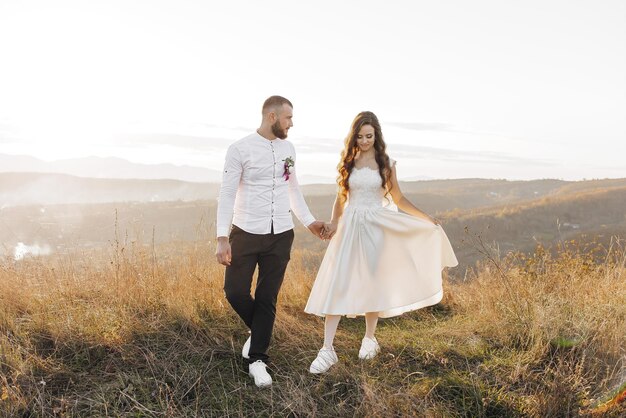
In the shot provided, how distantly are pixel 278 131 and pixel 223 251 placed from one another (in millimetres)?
1071

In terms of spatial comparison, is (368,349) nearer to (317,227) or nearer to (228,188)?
(317,227)

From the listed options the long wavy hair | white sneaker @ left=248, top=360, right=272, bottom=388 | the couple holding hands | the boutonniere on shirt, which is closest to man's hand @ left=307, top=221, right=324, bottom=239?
the couple holding hands

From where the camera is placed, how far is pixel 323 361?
4184mm

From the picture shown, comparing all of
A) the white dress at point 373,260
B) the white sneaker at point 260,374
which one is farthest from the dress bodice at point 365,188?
the white sneaker at point 260,374

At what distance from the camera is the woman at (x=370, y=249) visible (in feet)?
14.5

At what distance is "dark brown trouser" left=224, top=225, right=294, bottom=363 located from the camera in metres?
3.93

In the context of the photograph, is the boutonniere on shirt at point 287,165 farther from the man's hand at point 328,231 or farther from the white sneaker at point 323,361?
the white sneaker at point 323,361

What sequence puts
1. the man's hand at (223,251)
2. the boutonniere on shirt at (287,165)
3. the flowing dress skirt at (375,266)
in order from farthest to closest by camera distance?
the flowing dress skirt at (375,266)
the boutonniere on shirt at (287,165)
the man's hand at (223,251)

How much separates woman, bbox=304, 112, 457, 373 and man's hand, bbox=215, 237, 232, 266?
1.11m

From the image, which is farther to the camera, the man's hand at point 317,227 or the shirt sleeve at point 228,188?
the man's hand at point 317,227

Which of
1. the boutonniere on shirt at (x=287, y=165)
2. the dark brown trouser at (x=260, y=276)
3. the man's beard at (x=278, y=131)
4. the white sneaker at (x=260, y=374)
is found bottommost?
the white sneaker at (x=260, y=374)

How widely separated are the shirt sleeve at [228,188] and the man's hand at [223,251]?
0.19ft

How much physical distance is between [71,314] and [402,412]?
130 inches

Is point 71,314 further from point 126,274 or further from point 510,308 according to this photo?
point 510,308
